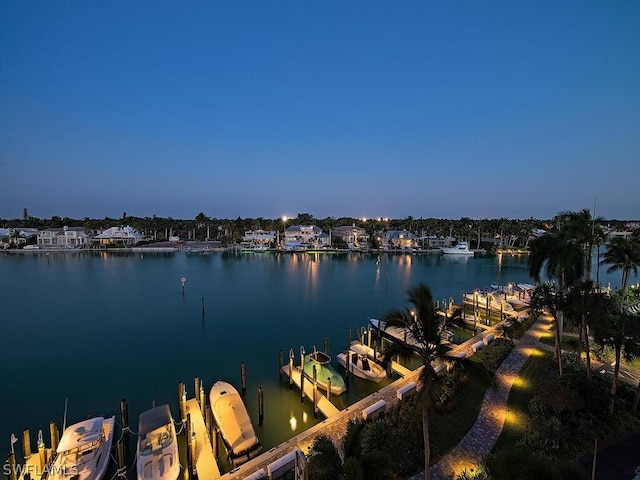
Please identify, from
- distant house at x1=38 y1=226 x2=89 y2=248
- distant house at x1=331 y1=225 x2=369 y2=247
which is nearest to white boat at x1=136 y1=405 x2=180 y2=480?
distant house at x1=331 y1=225 x2=369 y2=247

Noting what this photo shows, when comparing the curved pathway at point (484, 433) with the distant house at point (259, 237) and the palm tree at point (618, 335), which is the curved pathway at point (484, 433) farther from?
the distant house at point (259, 237)

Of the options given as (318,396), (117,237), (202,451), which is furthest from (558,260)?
(117,237)

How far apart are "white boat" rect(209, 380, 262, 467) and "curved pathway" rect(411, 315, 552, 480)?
22.8ft

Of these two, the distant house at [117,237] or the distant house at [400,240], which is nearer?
the distant house at [117,237]

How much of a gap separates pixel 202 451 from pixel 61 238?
Answer: 126 metres

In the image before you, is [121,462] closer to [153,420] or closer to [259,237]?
[153,420]

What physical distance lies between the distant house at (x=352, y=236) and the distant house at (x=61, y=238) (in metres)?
91.6

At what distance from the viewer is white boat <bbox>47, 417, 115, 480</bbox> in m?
11.4

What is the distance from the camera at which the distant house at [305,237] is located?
369 feet

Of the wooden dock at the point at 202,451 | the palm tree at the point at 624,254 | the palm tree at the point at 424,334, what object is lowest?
the wooden dock at the point at 202,451

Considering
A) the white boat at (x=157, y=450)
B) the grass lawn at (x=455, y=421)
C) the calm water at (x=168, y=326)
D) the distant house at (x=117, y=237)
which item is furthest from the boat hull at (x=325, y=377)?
the distant house at (x=117, y=237)

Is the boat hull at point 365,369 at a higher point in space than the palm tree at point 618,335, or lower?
lower

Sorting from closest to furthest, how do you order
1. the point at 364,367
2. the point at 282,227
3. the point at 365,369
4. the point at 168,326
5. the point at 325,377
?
1. the point at 325,377
2. the point at 365,369
3. the point at 364,367
4. the point at 168,326
5. the point at 282,227

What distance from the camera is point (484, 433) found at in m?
12.8
